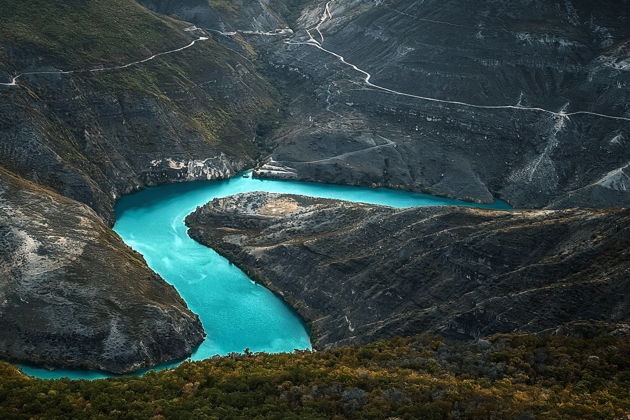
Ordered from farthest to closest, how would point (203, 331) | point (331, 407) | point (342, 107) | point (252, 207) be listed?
1. point (342, 107)
2. point (252, 207)
3. point (203, 331)
4. point (331, 407)

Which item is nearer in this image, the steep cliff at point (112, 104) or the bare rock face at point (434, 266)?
the bare rock face at point (434, 266)

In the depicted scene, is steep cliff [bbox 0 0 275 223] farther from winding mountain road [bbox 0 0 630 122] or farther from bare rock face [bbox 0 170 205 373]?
bare rock face [bbox 0 170 205 373]

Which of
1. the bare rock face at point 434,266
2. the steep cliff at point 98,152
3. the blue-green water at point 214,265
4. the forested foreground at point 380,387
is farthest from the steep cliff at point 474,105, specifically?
the forested foreground at point 380,387

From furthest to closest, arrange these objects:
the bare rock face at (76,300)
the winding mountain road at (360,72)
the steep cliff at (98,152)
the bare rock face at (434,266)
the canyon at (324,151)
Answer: the winding mountain road at (360,72) < the steep cliff at (98,152) < the canyon at (324,151) < the bare rock face at (76,300) < the bare rock face at (434,266)

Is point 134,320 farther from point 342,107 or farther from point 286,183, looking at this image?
point 342,107

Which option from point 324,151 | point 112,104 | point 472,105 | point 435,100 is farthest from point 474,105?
point 112,104

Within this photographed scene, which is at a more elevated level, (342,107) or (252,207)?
(342,107)

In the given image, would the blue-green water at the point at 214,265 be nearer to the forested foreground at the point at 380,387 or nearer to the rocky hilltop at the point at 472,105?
the rocky hilltop at the point at 472,105

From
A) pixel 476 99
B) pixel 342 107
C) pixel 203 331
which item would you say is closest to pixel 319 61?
pixel 342 107
